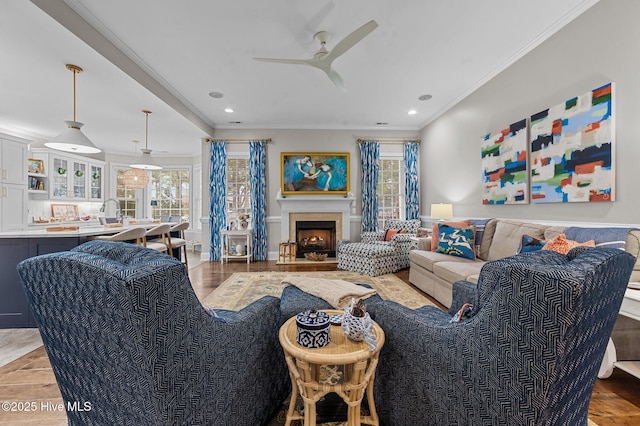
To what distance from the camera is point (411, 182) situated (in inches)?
232

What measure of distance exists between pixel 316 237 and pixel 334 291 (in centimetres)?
415

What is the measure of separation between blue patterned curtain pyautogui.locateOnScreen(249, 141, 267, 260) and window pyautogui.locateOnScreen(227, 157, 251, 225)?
1.02 feet

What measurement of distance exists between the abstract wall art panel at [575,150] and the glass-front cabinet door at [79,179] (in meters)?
9.07

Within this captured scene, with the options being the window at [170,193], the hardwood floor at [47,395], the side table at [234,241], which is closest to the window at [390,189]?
the side table at [234,241]

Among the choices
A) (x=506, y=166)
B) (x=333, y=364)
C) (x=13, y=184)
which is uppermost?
(x=506, y=166)

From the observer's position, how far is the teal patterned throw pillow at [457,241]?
3250 millimetres

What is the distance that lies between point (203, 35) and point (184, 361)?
10.4ft

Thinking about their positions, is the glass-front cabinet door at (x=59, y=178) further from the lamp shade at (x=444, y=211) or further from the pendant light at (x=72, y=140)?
the lamp shade at (x=444, y=211)

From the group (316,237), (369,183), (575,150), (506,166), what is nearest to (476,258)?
(506,166)

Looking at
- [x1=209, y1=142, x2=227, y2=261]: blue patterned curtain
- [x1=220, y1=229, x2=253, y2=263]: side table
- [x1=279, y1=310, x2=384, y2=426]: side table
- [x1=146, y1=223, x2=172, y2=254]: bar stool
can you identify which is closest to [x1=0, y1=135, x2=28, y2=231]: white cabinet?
[x1=146, y1=223, x2=172, y2=254]: bar stool

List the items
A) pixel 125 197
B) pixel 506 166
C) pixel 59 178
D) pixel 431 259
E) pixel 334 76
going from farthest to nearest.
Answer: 1. pixel 125 197
2. pixel 59 178
3. pixel 506 166
4. pixel 431 259
5. pixel 334 76

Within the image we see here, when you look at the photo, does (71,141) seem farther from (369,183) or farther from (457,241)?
(369,183)

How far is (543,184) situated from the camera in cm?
288

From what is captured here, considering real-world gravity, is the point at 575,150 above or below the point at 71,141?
below
